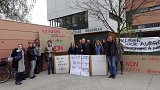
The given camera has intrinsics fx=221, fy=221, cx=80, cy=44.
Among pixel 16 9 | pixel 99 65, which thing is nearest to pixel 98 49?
pixel 99 65

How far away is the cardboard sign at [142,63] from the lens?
1030 cm

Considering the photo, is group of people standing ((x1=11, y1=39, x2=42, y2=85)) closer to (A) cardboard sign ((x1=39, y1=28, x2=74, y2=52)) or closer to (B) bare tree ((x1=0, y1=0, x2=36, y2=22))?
(A) cardboard sign ((x1=39, y1=28, x2=74, y2=52))

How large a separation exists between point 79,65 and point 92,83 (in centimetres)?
215

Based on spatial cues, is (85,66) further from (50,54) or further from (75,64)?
(50,54)

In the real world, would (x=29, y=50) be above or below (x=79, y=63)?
above

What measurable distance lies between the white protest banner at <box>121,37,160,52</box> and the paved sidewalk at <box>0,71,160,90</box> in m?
1.62

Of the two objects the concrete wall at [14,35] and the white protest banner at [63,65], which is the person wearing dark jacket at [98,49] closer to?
the white protest banner at [63,65]

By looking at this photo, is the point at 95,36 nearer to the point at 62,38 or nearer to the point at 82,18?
the point at 82,18

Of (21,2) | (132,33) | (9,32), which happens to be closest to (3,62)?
A: (9,32)

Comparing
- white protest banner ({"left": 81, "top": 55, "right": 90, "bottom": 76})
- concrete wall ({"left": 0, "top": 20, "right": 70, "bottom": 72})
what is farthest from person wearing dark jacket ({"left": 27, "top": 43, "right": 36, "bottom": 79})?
white protest banner ({"left": 81, "top": 55, "right": 90, "bottom": 76})

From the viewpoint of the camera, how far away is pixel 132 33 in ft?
43.1

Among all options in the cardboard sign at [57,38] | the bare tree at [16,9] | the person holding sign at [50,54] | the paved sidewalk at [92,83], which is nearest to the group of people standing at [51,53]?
the person holding sign at [50,54]

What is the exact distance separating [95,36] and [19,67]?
18557mm

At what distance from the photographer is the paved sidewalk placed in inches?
310
